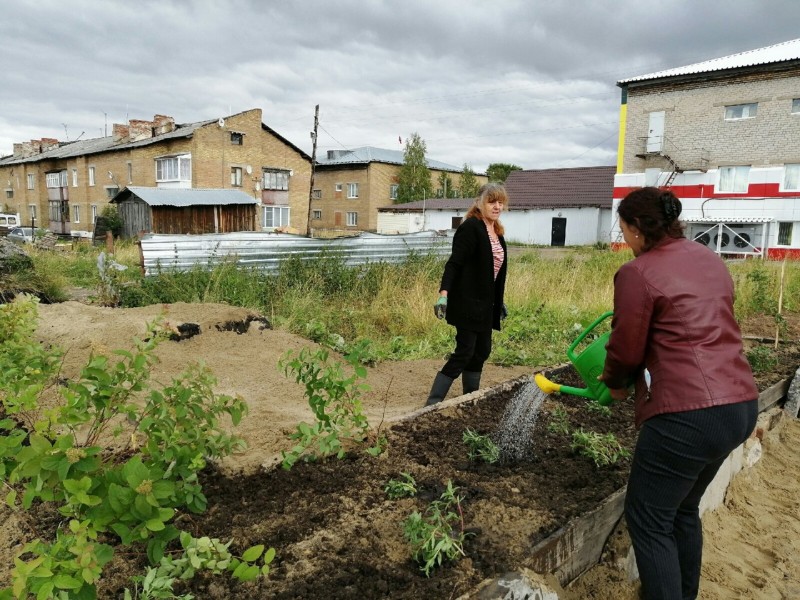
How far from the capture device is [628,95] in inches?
1053

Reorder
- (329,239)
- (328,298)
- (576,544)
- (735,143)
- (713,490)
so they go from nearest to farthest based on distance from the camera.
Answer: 1. (576,544)
2. (713,490)
3. (328,298)
4. (329,239)
5. (735,143)

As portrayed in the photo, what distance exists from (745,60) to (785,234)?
7.69 m

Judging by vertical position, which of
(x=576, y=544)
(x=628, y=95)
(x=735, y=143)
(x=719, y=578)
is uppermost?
(x=628, y=95)

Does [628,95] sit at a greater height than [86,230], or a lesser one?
greater

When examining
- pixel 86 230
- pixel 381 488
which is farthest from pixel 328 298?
pixel 86 230

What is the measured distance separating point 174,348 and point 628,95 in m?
26.8

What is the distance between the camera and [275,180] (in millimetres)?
37562

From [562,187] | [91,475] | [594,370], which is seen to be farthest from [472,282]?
[562,187]

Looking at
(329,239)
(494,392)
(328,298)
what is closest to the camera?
(494,392)

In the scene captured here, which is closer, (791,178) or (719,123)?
(791,178)

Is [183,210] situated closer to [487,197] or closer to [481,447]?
[487,197]

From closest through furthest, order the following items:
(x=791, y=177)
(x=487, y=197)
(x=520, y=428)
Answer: (x=520, y=428) < (x=487, y=197) < (x=791, y=177)

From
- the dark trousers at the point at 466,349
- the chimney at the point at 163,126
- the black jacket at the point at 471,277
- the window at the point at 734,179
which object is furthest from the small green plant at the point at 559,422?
the chimney at the point at 163,126

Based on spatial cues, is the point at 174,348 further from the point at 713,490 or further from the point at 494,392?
the point at 713,490
